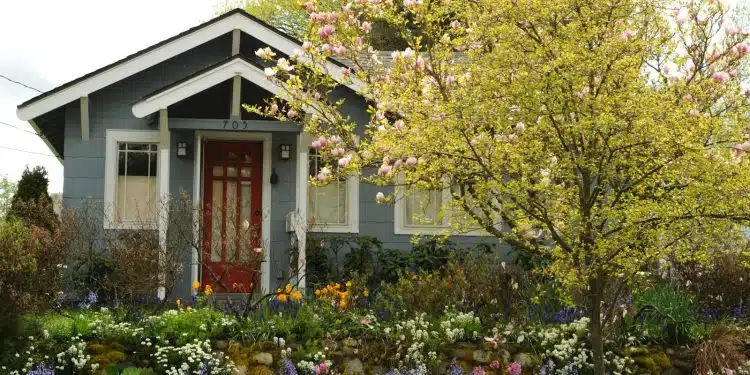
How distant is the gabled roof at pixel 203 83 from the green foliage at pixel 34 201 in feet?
6.54

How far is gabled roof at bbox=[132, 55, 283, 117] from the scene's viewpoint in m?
10.8

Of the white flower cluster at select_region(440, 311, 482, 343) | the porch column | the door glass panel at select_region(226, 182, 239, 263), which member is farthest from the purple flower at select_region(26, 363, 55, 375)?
the porch column

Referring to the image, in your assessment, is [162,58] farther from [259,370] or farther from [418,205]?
[259,370]

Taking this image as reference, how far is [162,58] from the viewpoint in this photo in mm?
11742

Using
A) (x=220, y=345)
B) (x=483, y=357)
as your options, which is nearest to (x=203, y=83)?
(x=220, y=345)

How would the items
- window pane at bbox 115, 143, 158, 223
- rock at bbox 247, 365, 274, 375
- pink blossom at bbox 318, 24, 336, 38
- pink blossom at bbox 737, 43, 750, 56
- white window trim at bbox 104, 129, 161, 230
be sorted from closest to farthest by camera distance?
1. rock at bbox 247, 365, 274, 375
2. pink blossom at bbox 737, 43, 750, 56
3. pink blossom at bbox 318, 24, 336, 38
4. white window trim at bbox 104, 129, 161, 230
5. window pane at bbox 115, 143, 158, 223

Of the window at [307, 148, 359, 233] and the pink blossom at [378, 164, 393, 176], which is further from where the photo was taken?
the window at [307, 148, 359, 233]

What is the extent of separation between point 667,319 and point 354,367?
342 cm

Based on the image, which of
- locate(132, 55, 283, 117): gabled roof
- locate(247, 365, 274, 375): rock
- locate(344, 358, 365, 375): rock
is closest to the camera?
locate(247, 365, 274, 375): rock

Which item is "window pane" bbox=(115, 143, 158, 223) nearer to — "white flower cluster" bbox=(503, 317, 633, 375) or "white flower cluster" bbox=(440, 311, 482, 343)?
"white flower cluster" bbox=(440, 311, 482, 343)

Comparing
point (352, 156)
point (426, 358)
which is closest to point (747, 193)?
point (426, 358)

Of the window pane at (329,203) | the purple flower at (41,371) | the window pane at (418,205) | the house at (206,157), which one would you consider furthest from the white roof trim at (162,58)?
the purple flower at (41,371)

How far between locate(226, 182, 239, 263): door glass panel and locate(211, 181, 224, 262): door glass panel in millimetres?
116

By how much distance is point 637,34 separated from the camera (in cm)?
686
